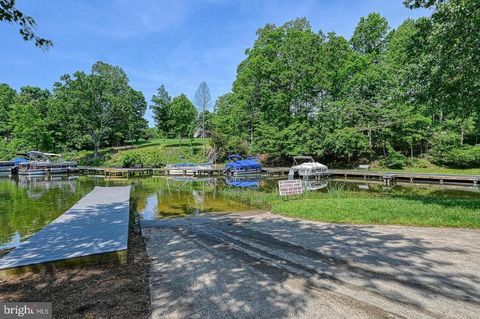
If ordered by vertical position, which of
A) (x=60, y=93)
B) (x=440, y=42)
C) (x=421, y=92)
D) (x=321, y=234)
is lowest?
(x=321, y=234)

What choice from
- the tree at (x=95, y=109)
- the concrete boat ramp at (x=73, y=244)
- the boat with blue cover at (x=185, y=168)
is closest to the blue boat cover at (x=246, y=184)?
the boat with blue cover at (x=185, y=168)

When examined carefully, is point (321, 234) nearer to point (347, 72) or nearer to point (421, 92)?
point (421, 92)

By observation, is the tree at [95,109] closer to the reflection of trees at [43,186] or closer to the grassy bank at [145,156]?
the grassy bank at [145,156]

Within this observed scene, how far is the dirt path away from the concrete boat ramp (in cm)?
85

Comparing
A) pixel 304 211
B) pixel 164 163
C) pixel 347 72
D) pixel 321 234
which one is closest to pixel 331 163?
pixel 347 72

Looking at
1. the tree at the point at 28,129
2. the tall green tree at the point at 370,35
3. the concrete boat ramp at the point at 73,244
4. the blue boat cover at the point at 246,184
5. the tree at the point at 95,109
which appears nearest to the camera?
the concrete boat ramp at the point at 73,244

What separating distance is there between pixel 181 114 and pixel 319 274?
46396 millimetres

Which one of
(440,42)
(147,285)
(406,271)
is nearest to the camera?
(147,285)

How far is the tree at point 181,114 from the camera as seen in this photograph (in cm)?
4888

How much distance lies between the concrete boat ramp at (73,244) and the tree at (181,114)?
4021cm

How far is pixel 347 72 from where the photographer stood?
35812 millimetres

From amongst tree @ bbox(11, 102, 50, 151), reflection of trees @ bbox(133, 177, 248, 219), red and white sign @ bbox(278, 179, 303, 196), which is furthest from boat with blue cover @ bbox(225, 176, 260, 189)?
tree @ bbox(11, 102, 50, 151)

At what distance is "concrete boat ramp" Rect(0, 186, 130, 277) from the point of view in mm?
5344

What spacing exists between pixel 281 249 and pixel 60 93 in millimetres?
51819
